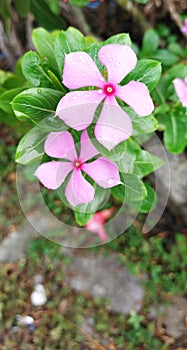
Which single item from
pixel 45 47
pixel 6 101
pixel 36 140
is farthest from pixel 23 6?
pixel 36 140

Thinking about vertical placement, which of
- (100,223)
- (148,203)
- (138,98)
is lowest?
(100,223)

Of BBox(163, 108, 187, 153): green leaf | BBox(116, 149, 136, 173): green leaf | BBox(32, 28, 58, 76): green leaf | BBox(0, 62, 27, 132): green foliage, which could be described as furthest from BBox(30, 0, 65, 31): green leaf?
BBox(116, 149, 136, 173): green leaf

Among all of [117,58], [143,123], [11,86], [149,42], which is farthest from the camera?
[149,42]

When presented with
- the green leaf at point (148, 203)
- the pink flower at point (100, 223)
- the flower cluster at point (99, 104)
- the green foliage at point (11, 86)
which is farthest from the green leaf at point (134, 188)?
the pink flower at point (100, 223)

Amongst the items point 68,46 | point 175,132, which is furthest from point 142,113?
point 175,132

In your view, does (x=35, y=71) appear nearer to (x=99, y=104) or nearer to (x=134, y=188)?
(x=99, y=104)

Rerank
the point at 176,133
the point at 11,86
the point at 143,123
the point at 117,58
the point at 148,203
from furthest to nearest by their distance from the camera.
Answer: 1. the point at 11,86
2. the point at 176,133
3. the point at 148,203
4. the point at 143,123
5. the point at 117,58

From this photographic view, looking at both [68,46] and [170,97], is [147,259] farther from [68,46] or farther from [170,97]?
[68,46]
